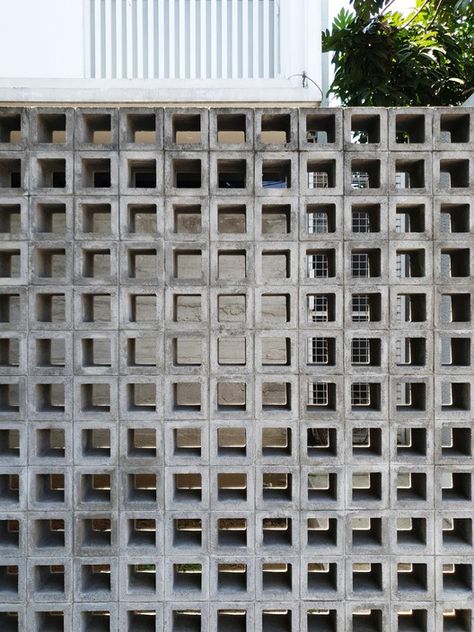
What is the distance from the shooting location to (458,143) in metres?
3.09

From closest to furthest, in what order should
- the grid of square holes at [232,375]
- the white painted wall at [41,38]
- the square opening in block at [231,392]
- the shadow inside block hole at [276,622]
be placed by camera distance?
the grid of square holes at [232,375] < the shadow inside block hole at [276,622] < the white painted wall at [41,38] < the square opening in block at [231,392]

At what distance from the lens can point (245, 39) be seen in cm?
513

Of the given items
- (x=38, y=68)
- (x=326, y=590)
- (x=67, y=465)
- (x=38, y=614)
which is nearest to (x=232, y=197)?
(x=67, y=465)

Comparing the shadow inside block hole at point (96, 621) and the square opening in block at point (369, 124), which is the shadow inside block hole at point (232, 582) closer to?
the shadow inside block hole at point (96, 621)

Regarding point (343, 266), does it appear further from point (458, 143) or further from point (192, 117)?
point (192, 117)

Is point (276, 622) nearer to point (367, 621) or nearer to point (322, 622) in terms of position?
point (322, 622)

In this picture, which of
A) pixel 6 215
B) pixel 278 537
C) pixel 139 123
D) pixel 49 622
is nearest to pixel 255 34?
pixel 139 123

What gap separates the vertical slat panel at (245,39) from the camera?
5105 millimetres

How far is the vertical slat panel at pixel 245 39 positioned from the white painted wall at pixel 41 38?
1.80 metres

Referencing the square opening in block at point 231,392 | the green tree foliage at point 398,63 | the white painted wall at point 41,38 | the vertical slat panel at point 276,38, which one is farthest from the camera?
the green tree foliage at point 398,63

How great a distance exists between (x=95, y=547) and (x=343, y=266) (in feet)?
8.06

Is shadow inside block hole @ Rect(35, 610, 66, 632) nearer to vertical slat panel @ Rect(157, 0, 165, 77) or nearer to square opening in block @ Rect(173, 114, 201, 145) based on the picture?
square opening in block @ Rect(173, 114, 201, 145)

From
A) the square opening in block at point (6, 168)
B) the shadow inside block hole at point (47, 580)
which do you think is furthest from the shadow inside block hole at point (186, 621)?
the square opening in block at point (6, 168)

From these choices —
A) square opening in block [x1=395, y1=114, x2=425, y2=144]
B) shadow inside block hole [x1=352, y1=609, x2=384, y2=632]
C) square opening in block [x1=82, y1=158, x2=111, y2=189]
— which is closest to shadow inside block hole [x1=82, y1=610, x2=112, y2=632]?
shadow inside block hole [x1=352, y1=609, x2=384, y2=632]
